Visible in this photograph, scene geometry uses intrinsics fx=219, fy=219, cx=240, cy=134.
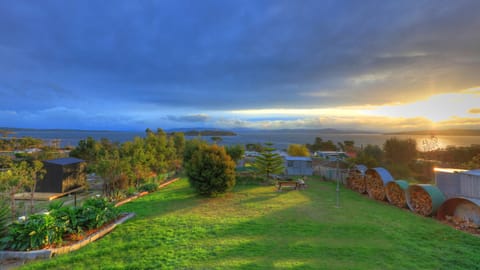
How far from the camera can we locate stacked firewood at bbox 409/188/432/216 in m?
6.55

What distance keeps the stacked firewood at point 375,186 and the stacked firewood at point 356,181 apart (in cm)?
Answer: 46

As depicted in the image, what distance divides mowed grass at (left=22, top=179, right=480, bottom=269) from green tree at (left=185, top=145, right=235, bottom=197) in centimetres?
127

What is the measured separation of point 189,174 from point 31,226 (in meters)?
5.12

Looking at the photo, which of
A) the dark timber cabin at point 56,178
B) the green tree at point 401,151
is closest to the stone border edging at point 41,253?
the dark timber cabin at point 56,178

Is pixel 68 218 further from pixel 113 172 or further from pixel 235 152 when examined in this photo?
pixel 235 152

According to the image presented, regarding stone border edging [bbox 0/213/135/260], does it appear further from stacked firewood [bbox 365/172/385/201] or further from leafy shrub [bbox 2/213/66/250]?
stacked firewood [bbox 365/172/385/201]

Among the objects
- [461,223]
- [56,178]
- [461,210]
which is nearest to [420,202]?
[461,210]

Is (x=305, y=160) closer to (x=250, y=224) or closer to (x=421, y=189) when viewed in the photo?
(x=421, y=189)

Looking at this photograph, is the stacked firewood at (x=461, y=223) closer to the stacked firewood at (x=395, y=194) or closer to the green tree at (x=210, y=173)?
the stacked firewood at (x=395, y=194)

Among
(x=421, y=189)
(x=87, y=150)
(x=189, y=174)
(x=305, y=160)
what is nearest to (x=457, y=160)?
(x=305, y=160)

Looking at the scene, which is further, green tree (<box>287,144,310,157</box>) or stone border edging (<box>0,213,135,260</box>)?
green tree (<box>287,144,310,157</box>)

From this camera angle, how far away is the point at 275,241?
450cm

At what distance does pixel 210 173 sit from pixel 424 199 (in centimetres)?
707

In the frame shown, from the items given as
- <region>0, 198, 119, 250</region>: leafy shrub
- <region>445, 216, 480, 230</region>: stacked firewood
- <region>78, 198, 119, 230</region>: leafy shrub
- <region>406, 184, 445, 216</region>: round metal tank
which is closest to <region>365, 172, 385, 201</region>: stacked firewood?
<region>406, 184, 445, 216</region>: round metal tank
